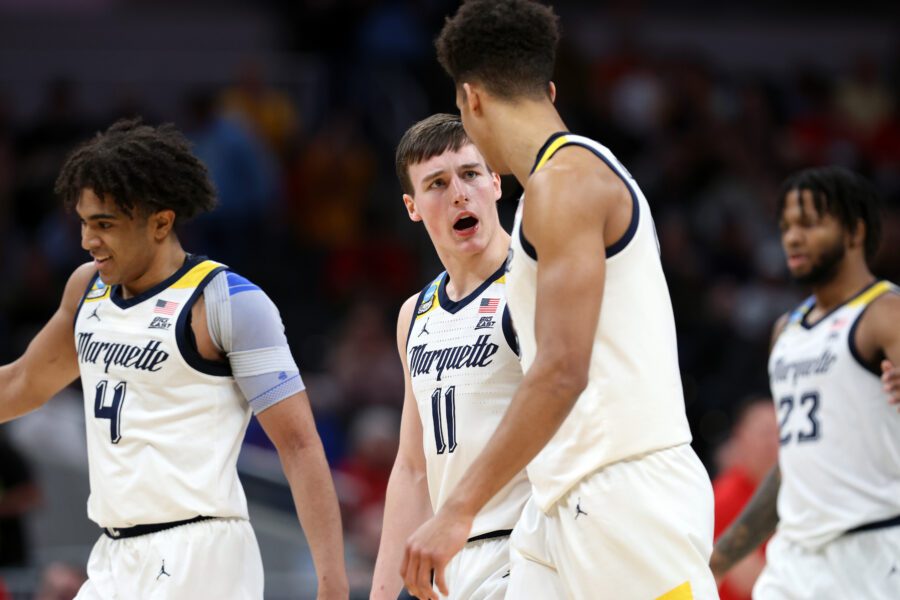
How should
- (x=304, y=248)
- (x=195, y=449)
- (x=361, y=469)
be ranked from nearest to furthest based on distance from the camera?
(x=195, y=449)
(x=361, y=469)
(x=304, y=248)

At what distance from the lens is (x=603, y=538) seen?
4035mm

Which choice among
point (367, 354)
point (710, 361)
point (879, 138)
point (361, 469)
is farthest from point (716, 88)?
point (361, 469)

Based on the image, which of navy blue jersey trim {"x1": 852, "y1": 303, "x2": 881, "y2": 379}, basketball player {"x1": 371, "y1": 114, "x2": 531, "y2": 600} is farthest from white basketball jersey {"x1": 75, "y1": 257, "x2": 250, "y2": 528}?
navy blue jersey trim {"x1": 852, "y1": 303, "x2": 881, "y2": 379}

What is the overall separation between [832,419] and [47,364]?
3.49 metres

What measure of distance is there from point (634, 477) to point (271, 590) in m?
6.46

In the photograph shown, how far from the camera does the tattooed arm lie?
21.8 feet

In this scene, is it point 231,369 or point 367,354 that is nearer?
point 231,369

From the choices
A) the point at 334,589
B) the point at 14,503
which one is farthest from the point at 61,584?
the point at 334,589

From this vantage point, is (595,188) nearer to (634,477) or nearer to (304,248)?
(634,477)

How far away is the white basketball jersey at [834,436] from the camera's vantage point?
627 cm

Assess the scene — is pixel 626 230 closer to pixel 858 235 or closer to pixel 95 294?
pixel 95 294

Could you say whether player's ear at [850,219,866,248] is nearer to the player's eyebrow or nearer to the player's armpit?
the player's armpit

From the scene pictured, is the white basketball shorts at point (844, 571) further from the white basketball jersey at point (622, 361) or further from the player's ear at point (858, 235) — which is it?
the white basketball jersey at point (622, 361)

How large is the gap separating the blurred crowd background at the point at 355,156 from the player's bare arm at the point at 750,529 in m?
4.12
